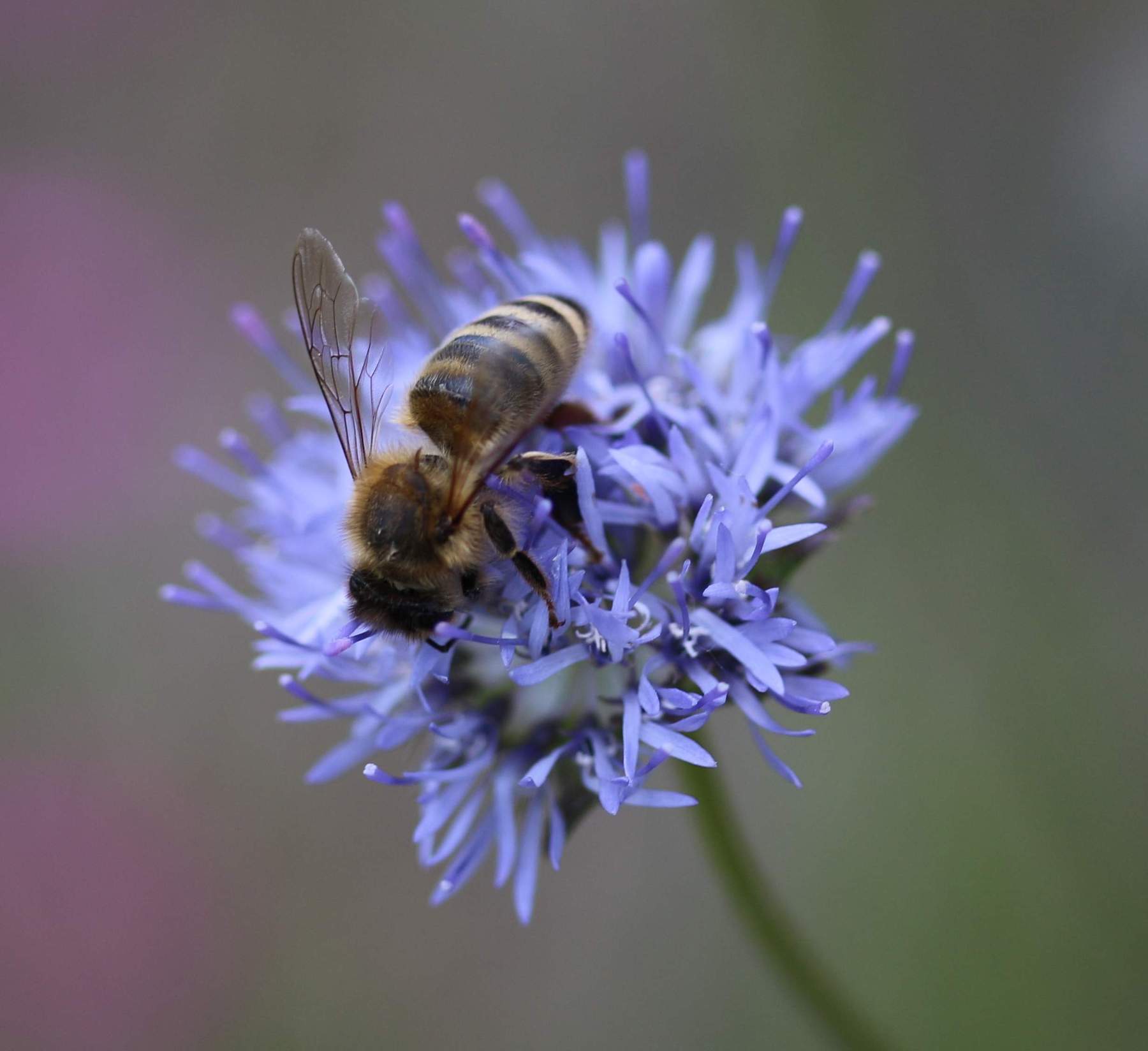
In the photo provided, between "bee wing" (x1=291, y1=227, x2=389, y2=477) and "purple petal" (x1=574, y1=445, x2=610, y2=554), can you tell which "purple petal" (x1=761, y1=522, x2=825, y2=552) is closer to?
"purple petal" (x1=574, y1=445, x2=610, y2=554)

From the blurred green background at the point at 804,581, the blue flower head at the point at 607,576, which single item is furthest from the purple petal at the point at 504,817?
the blurred green background at the point at 804,581

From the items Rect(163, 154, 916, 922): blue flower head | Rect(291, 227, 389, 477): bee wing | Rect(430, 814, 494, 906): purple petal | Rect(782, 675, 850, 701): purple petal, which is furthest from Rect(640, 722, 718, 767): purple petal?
Rect(291, 227, 389, 477): bee wing

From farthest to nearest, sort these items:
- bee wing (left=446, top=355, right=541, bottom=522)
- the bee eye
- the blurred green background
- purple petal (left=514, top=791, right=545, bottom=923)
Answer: the blurred green background → purple petal (left=514, top=791, right=545, bottom=923) → the bee eye → bee wing (left=446, top=355, right=541, bottom=522)

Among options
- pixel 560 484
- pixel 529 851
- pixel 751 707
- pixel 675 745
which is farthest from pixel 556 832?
pixel 560 484

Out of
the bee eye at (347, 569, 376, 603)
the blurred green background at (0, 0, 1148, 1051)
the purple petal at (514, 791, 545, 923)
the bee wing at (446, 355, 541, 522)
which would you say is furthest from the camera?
the blurred green background at (0, 0, 1148, 1051)

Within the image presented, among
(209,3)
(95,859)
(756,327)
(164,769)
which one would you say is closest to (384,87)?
(209,3)

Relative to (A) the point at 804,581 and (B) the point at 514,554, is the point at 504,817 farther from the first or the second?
(A) the point at 804,581

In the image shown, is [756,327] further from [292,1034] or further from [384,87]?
[384,87]
